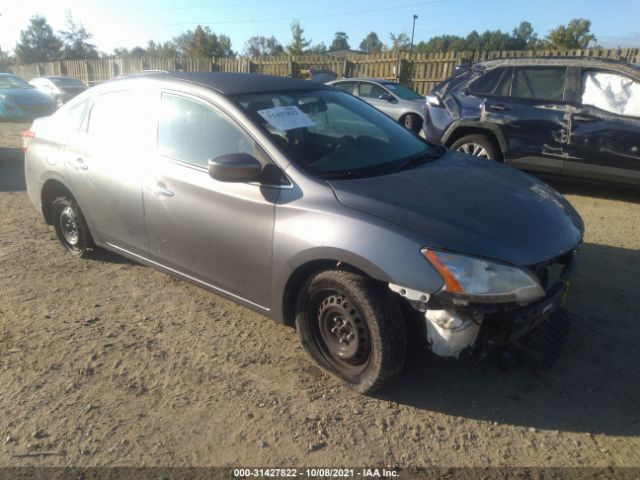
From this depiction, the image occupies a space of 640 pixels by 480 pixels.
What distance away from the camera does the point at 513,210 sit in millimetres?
2787

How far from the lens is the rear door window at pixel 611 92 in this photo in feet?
19.0

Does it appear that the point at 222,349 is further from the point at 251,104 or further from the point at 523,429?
the point at 523,429

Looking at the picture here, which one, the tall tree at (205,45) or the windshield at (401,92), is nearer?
the windshield at (401,92)

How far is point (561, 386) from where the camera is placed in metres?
2.79

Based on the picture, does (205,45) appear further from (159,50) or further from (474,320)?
(474,320)

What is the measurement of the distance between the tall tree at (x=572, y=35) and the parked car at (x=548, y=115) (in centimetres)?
3347

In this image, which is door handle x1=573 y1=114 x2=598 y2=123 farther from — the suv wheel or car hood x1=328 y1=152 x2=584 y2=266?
car hood x1=328 y1=152 x2=584 y2=266

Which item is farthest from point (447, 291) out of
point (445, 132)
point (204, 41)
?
point (204, 41)

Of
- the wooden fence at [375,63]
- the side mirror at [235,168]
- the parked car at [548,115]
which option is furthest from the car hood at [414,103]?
the side mirror at [235,168]

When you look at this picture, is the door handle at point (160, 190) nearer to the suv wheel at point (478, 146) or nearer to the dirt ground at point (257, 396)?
the dirt ground at point (257, 396)

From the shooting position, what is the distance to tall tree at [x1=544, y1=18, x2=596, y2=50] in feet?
114

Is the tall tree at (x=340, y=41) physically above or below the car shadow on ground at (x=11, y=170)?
above

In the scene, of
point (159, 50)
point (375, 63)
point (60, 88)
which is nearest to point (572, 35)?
point (375, 63)

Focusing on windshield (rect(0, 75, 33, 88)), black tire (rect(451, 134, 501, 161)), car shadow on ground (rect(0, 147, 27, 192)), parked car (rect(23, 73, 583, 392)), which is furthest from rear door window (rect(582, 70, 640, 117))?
windshield (rect(0, 75, 33, 88))
